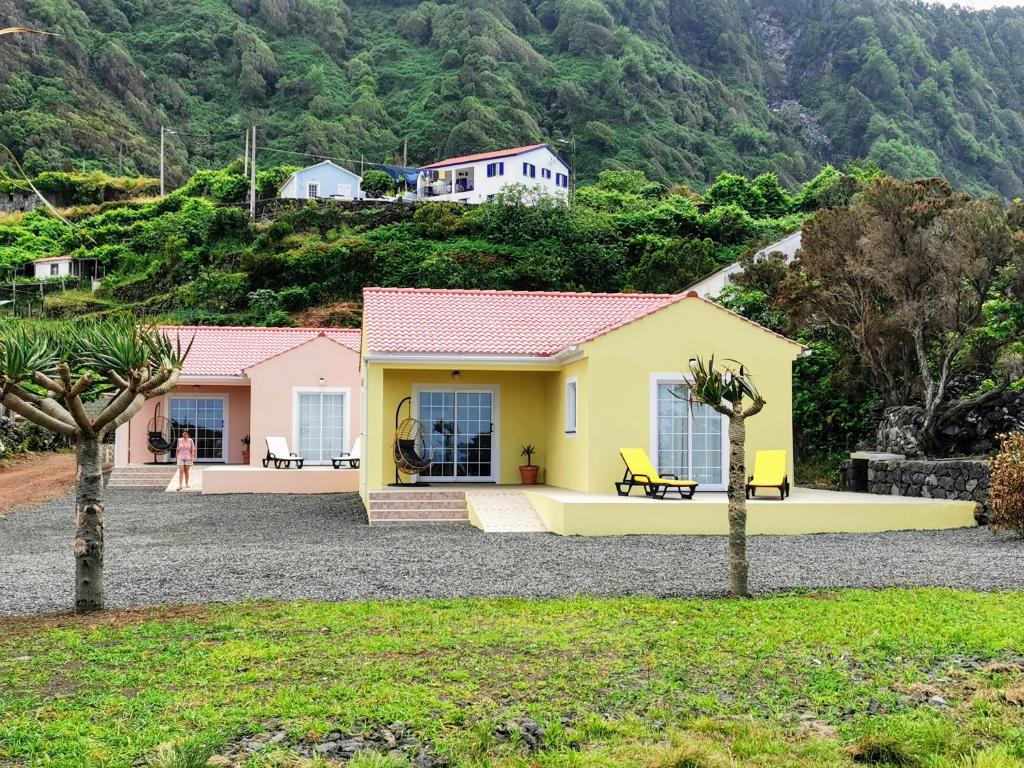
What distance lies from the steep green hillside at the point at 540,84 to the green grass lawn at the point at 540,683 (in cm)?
7760

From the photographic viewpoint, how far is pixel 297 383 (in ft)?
83.1

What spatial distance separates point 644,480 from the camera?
664 inches

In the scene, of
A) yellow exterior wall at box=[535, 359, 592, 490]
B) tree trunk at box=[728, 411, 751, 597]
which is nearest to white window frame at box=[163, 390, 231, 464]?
yellow exterior wall at box=[535, 359, 592, 490]

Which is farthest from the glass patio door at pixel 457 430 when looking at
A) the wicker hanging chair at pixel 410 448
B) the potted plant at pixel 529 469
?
the potted plant at pixel 529 469

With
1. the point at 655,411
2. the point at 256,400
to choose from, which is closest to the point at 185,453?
the point at 256,400

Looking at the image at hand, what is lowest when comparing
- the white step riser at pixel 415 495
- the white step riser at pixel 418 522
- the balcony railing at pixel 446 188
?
the white step riser at pixel 418 522

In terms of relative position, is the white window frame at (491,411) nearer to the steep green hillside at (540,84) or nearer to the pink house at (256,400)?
the pink house at (256,400)

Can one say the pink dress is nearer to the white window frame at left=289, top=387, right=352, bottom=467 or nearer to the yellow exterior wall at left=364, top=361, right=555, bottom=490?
the white window frame at left=289, top=387, right=352, bottom=467

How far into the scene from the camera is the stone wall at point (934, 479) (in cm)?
1645

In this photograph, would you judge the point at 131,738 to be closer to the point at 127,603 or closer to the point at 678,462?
the point at 127,603

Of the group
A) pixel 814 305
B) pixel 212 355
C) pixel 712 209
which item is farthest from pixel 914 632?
pixel 712 209

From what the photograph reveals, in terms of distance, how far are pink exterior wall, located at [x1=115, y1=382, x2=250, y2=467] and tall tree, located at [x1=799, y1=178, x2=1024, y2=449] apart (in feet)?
50.6

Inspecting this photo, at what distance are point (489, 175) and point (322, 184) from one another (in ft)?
35.5

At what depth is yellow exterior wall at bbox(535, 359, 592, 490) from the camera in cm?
1791
